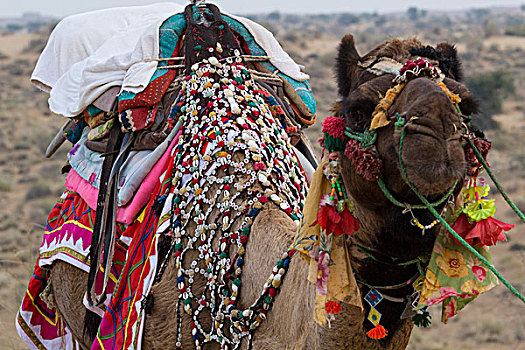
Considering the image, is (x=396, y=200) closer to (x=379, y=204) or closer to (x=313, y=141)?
(x=379, y=204)

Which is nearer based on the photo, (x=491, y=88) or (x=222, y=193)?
(x=222, y=193)

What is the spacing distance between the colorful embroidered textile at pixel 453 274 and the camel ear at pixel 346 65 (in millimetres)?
594

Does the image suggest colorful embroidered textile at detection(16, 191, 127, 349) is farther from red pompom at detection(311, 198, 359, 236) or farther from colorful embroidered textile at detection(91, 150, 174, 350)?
red pompom at detection(311, 198, 359, 236)

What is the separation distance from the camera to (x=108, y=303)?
389cm

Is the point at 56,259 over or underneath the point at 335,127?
underneath

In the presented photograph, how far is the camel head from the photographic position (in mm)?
1919

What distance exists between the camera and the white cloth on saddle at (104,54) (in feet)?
14.1

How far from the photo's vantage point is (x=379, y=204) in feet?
7.04

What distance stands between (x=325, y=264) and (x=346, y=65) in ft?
2.26

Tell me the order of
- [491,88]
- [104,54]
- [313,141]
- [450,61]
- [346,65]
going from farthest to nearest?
[491,88]
[313,141]
[104,54]
[346,65]
[450,61]

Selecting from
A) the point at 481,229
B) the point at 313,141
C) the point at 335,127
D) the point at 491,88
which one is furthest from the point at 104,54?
the point at 491,88

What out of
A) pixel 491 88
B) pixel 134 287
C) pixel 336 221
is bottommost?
pixel 491 88

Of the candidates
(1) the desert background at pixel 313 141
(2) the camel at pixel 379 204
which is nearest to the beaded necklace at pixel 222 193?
(2) the camel at pixel 379 204

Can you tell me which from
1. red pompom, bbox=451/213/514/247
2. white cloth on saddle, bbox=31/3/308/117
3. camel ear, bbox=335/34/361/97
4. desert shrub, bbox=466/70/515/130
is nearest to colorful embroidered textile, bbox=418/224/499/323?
red pompom, bbox=451/213/514/247
